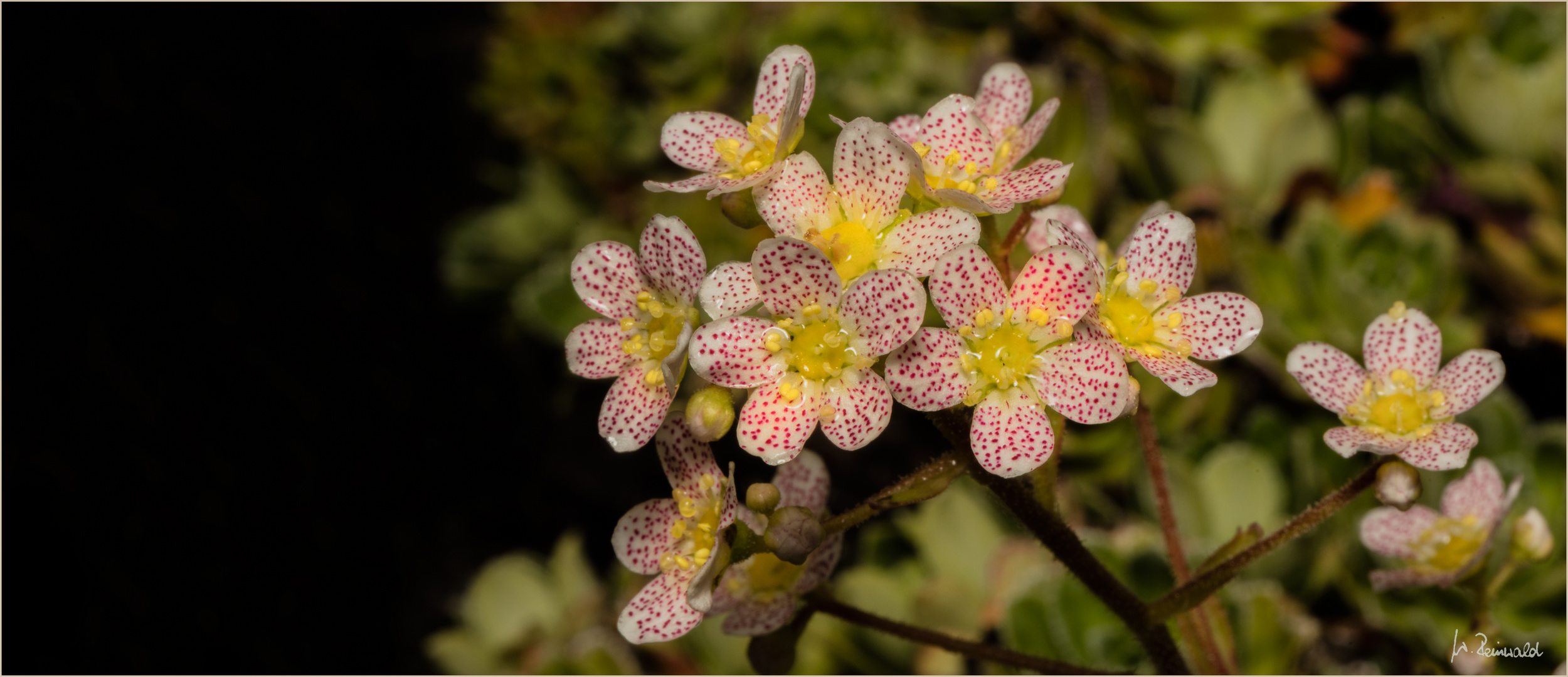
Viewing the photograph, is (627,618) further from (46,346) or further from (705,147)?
(46,346)

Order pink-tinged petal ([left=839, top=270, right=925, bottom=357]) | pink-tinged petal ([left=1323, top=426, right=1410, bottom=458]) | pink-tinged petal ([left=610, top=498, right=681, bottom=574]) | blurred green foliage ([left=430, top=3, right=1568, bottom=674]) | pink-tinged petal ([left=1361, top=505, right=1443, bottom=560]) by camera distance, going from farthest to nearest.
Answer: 1. blurred green foliage ([left=430, top=3, right=1568, bottom=674])
2. pink-tinged petal ([left=1361, top=505, right=1443, bottom=560])
3. pink-tinged petal ([left=610, top=498, right=681, bottom=574])
4. pink-tinged petal ([left=1323, top=426, right=1410, bottom=458])
5. pink-tinged petal ([left=839, top=270, right=925, bottom=357])

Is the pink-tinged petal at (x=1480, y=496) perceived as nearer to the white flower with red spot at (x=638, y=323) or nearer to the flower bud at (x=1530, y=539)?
the flower bud at (x=1530, y=539)

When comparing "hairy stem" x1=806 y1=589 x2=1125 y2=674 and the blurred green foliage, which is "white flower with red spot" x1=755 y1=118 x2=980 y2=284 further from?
the blurred green foliage

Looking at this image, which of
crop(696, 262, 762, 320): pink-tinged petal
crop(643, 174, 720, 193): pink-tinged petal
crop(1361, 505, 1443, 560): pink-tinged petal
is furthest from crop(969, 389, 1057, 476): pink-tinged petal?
crop(1361, 505, 1443, 560): pink-tinged petal

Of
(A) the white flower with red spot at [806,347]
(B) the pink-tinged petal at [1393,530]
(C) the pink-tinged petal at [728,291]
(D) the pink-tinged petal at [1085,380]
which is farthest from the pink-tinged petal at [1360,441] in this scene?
(C) the pink-tinged petal at [728,291]

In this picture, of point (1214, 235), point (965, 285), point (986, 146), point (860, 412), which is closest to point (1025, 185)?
point (986, 146)
